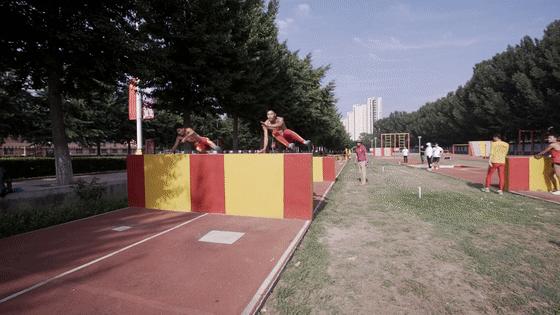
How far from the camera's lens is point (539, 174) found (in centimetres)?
1040

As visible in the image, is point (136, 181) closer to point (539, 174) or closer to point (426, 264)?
point (426, 264)

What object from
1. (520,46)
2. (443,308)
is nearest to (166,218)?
(443,308)

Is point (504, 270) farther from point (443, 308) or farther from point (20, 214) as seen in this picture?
point (20, 214)

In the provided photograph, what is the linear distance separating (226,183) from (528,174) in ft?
35.2

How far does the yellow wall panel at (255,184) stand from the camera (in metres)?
6.78

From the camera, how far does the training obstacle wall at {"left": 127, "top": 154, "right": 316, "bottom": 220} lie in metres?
6.62

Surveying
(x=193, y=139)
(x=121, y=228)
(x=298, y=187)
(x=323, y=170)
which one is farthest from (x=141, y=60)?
(x=323, y=170)

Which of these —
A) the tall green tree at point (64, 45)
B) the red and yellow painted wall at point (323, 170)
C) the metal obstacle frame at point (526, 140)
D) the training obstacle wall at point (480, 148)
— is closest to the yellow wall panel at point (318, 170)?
the red and yellow painted wall at point (323, 170)

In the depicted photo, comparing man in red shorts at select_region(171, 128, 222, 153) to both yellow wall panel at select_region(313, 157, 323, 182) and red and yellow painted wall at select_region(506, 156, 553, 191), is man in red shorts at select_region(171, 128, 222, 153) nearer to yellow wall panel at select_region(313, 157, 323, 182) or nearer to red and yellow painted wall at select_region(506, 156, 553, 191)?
yellow wall panel at select_region(313, 157, 323, 182)

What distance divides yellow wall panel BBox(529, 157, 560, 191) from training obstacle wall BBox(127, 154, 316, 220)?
30.0 feet

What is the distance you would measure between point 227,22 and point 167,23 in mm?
2622

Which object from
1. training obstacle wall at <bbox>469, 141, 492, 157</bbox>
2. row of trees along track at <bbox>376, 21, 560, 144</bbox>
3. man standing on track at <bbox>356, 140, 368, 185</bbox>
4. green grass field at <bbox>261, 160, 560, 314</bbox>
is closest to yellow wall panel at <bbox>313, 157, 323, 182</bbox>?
man standing on track at <bbox>356, 140, 368, 185</bbox>

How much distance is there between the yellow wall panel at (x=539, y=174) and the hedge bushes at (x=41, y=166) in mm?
23031

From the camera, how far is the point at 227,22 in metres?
13.6
